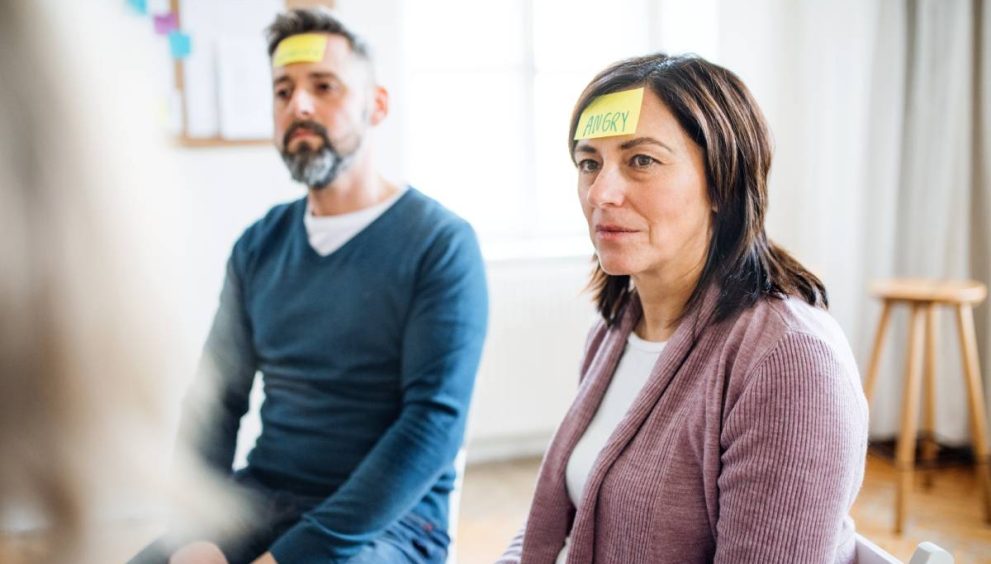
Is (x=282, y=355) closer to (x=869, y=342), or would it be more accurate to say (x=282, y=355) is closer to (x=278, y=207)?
(x=278, y=207)

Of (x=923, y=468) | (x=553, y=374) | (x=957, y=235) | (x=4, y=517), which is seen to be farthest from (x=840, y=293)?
(x=4, y=517)

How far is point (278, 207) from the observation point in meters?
1.74

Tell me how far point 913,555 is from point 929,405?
2211mm

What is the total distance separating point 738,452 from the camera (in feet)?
3.03

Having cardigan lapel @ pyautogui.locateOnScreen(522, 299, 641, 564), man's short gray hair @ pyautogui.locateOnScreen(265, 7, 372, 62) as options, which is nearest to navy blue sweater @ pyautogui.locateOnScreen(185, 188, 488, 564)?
cardigan lapel @ pyautogui.locateOnScreen(522, 299, 641, 564)

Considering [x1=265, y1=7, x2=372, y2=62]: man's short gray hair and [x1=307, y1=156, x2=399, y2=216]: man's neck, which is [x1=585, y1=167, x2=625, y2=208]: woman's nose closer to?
[x1=307, y1=156, x2=399, y2=216]: man's neck

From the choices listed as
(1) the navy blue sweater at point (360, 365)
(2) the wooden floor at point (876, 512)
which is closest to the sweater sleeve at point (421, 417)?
(1) the navy blue sweater at point (360, 365)

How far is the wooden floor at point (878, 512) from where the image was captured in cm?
244

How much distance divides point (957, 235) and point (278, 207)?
2.49 meters

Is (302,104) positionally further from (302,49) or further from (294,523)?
(294,523)

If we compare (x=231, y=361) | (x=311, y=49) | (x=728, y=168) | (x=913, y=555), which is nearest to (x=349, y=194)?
(x=311, y=49)

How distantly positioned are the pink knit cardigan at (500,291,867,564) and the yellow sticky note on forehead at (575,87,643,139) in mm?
272

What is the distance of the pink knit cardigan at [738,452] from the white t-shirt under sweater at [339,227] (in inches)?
29.3

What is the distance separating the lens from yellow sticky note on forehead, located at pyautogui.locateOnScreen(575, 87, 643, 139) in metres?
1.09
